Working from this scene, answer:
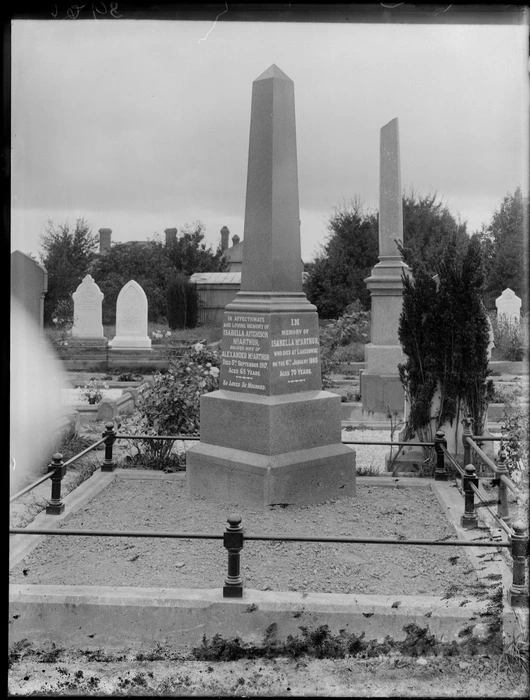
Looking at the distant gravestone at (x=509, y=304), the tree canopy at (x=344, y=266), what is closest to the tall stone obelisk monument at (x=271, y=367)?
the distant gravestone at (x=509, y=304)

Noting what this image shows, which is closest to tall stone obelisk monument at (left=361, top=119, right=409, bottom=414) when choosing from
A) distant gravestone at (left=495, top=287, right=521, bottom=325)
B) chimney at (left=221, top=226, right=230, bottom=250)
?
distant gravestone at (left=495, top=287, right=521, bottom=325)

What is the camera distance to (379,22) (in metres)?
3.07

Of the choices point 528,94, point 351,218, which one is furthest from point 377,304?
point 351,218

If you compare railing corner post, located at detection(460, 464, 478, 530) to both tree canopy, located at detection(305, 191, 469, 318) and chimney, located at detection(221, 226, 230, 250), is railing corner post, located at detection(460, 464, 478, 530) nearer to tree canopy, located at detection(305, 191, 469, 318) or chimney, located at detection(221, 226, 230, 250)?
tree canopy, located at detection(305, 191, 469, 318)

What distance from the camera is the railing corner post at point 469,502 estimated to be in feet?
20.0

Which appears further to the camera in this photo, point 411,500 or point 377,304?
point 377,304

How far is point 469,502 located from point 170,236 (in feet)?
138

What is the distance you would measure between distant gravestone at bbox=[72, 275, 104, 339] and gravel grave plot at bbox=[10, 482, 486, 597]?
19.4 m

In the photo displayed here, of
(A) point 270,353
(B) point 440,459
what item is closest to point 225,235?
(B) point 440,459

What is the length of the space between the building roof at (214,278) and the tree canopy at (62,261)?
8868mm

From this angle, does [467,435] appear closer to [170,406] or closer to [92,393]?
[170,406]

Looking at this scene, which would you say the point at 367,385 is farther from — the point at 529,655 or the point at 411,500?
the point at 529,655

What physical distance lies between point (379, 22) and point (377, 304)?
409 inches

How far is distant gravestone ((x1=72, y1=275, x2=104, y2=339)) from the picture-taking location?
25891 mm
